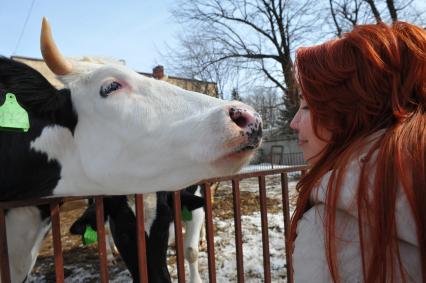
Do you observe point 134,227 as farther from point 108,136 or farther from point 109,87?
point 109,87

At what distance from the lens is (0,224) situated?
5.75 ft

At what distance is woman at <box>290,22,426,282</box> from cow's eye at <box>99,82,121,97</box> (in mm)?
1123

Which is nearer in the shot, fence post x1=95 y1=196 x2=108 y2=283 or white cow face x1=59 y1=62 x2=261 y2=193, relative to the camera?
white cow face x1=59 y1=62 x2=261 y2=193

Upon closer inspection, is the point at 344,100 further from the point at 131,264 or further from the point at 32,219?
the point at 131,264

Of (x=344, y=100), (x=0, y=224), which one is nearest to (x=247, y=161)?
(x=344, y=100)

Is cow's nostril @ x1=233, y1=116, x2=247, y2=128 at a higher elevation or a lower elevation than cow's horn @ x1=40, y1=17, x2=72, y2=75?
lower

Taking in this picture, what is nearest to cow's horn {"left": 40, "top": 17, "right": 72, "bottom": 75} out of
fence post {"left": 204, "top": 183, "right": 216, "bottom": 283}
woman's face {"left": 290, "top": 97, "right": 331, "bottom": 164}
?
fence post {"left": 204, "top": 183, "right": 216, "bottom": 283}

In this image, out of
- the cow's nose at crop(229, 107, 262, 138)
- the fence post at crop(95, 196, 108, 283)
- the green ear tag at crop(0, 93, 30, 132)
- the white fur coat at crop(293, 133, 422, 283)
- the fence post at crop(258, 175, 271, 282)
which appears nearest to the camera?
the white fur coat at crop(293, 133, 422, 283)

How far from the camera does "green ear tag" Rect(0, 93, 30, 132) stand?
6.05ft

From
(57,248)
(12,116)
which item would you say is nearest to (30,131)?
(12,116)

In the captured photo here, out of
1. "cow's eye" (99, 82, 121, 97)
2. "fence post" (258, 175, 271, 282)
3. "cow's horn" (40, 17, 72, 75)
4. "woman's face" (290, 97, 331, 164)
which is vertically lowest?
"fence post" (258, 175, 271, 282)

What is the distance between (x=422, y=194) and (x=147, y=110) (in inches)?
54.2

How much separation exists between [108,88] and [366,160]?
4.78 ft

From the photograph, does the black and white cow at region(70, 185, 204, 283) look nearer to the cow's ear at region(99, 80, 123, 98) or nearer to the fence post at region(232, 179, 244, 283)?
the fence post at region(232, 179, 244, 283)
